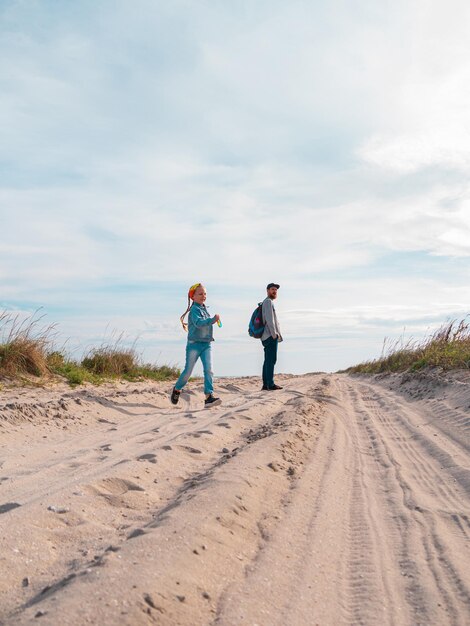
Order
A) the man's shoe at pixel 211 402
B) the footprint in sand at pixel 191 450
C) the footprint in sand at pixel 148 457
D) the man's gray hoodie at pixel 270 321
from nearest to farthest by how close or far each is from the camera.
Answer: the footprint in sand at pixel 148 457 < the footprint in sand at pixel 191 450 < the man's shoe at pixel 211 402 < the man's gray hoodie at pixel 270 321

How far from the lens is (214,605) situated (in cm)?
224

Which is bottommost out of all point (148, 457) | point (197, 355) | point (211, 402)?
point (148, 457)

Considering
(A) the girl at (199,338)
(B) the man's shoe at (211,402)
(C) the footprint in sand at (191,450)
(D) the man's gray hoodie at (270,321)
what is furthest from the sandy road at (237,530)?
(D) the man's gray hoodie at (270,321)

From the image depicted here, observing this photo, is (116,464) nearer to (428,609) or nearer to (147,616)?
(147,616)

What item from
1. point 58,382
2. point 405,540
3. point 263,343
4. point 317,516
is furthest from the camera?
point 263,343

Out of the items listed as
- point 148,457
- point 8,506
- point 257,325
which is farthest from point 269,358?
point 8,506

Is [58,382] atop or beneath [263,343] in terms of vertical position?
beneath

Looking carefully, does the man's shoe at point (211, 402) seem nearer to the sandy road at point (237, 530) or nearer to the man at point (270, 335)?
the man at point (270, 335)

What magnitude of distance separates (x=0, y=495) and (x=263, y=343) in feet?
27.4

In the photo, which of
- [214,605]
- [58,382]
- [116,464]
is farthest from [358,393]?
[214,605]

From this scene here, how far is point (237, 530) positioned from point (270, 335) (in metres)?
8.47

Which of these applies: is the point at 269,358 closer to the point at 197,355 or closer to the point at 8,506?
the point at 197,355

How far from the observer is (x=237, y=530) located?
302 centimetres

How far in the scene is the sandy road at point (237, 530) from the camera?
7.32 feet
